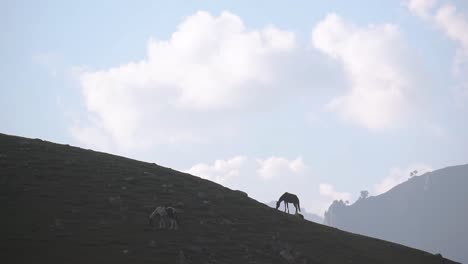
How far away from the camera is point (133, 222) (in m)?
36.7

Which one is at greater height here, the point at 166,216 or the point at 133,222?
the point at 166,216

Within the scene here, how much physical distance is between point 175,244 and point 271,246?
7595 millimetres

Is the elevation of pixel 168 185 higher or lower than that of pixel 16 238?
higher

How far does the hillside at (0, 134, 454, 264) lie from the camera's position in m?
31.0

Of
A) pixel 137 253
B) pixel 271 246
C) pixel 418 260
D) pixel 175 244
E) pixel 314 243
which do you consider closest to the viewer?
pixel 137 253

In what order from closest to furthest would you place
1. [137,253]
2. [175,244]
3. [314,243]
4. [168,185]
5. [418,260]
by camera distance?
1. [137,253]
2. [175,244]
3. [314,243]
4. [418,260]
5. [168,185]

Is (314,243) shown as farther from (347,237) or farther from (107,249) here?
(107,249)

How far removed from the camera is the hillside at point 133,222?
102ft

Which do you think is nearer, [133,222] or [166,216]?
[133,222]

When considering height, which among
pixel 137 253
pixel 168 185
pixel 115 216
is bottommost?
pixel 137 253

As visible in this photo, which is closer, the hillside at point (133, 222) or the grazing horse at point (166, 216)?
the hillside at point (133, 222)

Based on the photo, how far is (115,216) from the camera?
1486 inches

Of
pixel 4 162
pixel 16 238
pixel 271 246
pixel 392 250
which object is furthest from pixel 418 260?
pixel 4 162

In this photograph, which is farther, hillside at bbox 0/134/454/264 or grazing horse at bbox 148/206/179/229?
grazing horse at bbox 148/206/179/229
